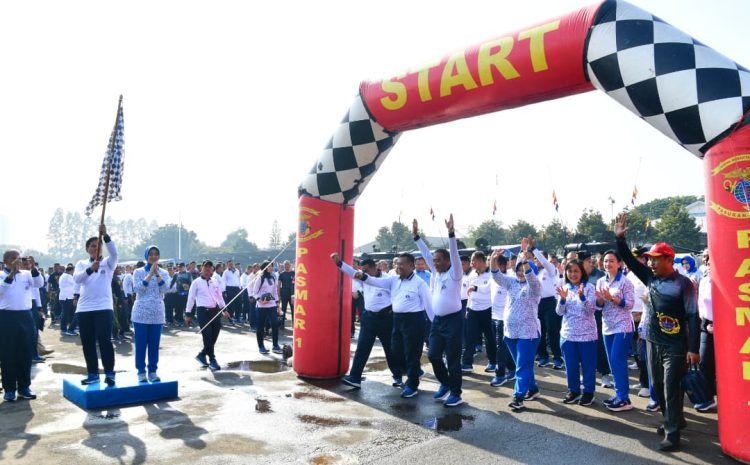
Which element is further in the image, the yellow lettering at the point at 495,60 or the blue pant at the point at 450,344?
the blue pant at the point at 450,344

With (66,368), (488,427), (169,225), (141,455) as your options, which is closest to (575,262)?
(488,427)

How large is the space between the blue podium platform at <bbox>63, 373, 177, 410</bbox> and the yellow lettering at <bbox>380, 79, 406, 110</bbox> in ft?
15.6

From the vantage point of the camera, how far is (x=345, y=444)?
17.5 feet

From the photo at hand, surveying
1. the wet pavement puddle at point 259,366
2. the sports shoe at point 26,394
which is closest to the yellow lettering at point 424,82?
the wet pavement puddle at point 259,366

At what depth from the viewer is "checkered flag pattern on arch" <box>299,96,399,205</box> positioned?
805 centimetres

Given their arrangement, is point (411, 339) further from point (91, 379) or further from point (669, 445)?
point (91, 379)

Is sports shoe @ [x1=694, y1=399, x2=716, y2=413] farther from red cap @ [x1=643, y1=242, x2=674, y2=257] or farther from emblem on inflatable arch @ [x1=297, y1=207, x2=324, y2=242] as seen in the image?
emblem on inflatable arch @ [x1=297, y1=207, x2=324, y2=242]

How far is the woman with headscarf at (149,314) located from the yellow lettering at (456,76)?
4.67m

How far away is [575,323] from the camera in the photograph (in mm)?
6742

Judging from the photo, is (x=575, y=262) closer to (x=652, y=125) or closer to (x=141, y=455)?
(x=652, y=125)

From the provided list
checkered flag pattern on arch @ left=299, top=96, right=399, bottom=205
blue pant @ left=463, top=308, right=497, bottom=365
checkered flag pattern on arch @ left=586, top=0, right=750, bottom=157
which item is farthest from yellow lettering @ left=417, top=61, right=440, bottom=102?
blue pant @ left=463, top=308, right=497, bottom=365

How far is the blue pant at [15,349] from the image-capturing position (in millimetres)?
7070

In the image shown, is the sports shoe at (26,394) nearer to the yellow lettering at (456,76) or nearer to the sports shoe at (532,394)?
the sports shoe at (532,394)

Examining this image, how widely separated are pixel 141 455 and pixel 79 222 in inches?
6579
